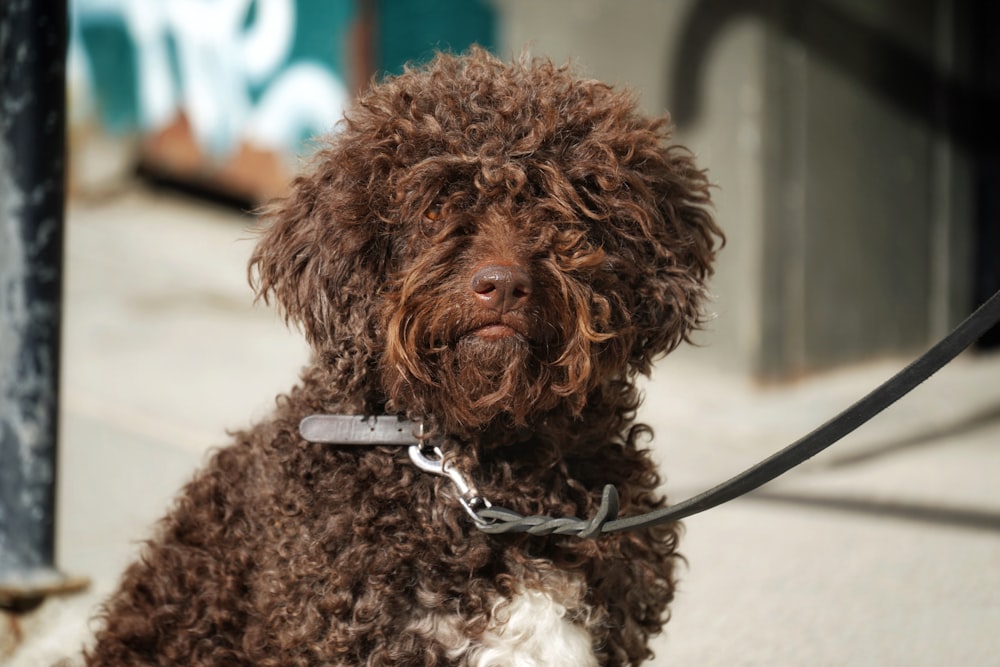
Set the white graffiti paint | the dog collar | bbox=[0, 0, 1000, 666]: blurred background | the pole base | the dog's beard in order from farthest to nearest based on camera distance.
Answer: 1. the white graffiti paint
2. bbox=[0, 0, 1000, 666]: blurred background
3. the pole base
4. the dog collar
5. the dog's beard

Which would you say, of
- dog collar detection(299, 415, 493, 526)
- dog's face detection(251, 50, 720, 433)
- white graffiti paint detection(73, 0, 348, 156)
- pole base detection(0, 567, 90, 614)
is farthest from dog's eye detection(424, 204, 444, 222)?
white graffiti paint detection(73, 0, 348, 156)

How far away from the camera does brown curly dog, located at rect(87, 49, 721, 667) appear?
2.32 meters

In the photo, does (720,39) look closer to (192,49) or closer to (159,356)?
(159,356)

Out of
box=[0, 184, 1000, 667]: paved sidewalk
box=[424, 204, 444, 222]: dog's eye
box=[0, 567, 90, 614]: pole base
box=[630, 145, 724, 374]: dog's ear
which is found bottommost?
box=[0, 184, 1000, 667]: paved sidewalk

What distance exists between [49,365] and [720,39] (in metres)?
4.53

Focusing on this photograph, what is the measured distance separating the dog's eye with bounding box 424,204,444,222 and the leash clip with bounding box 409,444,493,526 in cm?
47

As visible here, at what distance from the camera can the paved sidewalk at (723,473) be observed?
3891 millimetres

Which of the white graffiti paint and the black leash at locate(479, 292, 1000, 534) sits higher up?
the white graffiti paint

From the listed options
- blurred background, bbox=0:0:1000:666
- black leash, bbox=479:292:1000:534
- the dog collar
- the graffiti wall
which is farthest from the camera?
the graffiti wall

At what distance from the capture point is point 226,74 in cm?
985

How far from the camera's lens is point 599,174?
2.43 metres

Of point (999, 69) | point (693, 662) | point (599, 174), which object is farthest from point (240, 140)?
point (599, 174)

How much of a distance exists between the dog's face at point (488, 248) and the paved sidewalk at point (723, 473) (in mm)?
843

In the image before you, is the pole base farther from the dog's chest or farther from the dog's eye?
the dog's eye
